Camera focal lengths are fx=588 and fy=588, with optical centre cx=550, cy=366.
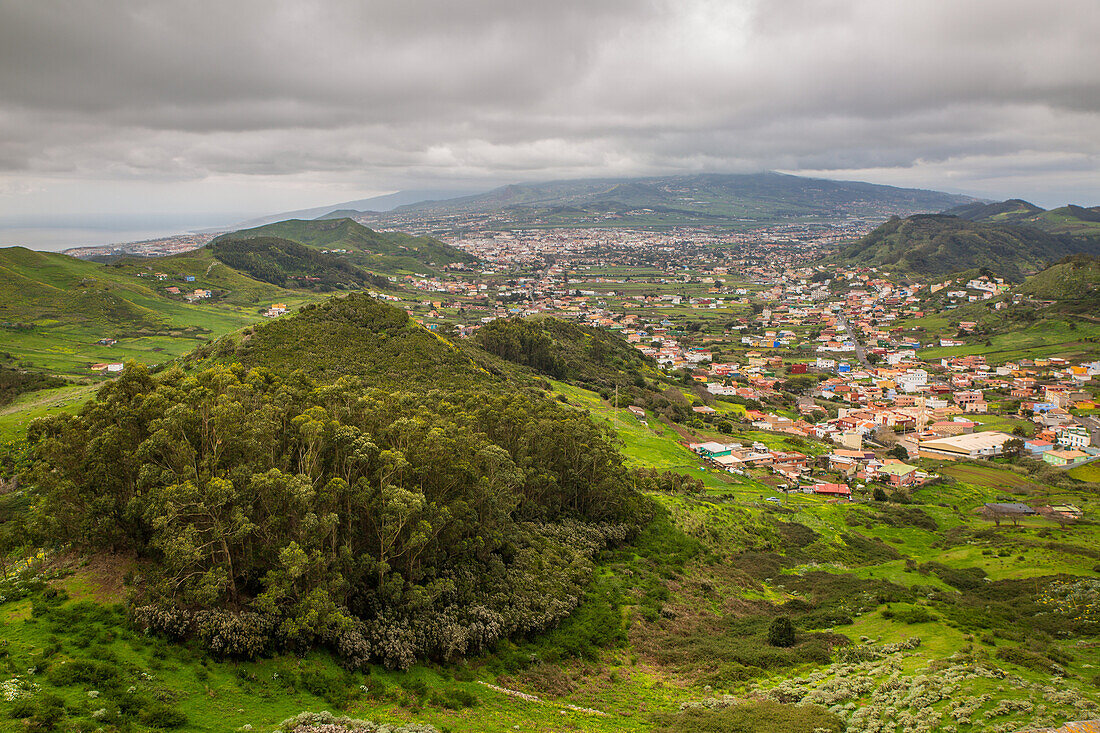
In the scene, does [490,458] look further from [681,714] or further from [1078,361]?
[1078,361]

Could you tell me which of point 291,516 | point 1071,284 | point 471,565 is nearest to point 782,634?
point 471,565

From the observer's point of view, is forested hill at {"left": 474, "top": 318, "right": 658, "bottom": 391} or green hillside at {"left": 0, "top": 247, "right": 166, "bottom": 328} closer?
forested hill at {"left": 474, "top": 318, "right": 658, "bottom": 391}

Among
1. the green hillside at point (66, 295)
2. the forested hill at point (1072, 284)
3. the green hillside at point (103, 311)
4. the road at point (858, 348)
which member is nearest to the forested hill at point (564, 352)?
the green hillside at point (103, 311)

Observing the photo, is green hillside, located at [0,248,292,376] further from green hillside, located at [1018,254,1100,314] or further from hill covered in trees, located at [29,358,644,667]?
green hillside, located at [1018,254,1100,314]

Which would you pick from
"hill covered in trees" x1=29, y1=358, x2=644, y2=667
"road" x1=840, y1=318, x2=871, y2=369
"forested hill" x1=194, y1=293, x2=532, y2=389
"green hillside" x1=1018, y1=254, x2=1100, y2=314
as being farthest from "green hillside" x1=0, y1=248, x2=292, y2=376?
"green hillside" x1=1018, y1=254, x2=1100, y2=314

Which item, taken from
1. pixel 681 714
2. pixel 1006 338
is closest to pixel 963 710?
pixel 681 714
